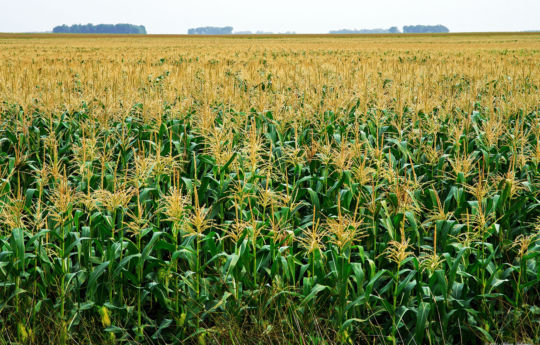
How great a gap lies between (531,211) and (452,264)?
201 cm

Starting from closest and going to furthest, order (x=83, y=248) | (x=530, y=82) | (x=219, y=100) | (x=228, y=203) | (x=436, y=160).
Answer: (x=83, y=248), (x=228, y=203), (x=436, y=160), (x=219, y=100), (x=530, y=82)

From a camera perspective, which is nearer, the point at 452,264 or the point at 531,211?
the point at 452,264

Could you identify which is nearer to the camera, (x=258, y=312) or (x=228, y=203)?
(x=258, y=312)

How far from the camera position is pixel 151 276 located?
395cm

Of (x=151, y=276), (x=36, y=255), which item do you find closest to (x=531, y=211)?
(x=151, y=276)

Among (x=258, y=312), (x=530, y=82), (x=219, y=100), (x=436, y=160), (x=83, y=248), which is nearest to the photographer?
(x=258, y=312)

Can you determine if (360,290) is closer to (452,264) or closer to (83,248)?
(452,264)

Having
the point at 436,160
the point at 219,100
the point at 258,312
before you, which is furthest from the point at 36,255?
the point at 219,100

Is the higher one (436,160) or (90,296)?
(436,160)

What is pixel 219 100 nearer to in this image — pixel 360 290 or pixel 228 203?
pixel 228 203

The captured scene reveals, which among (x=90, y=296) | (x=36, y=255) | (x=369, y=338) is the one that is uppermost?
(x=36, y=255)

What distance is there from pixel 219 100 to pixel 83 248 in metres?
5.98

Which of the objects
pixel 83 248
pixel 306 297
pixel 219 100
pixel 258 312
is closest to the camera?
pixel 306 297

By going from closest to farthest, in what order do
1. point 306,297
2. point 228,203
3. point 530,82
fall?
point 306,297 < point 228,203 < point 530,82
